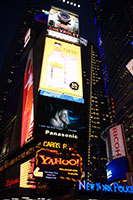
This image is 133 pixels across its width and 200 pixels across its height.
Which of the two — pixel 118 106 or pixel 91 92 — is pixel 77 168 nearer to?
pixel 118 106

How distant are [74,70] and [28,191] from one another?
1609 cm

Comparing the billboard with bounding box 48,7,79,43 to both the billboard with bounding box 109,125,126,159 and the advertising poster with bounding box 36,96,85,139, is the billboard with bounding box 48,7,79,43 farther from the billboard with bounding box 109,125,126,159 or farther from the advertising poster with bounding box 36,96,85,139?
the billboard with bounding box 109,125,126,159

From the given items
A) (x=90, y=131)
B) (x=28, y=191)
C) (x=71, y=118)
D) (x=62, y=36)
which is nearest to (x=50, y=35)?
(x=62, y=36)

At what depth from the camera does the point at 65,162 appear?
19.6 metres

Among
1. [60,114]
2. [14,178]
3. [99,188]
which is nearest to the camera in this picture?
[99,188]

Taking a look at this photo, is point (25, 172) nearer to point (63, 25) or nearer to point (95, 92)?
point (63, 25)

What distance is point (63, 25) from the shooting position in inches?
1201

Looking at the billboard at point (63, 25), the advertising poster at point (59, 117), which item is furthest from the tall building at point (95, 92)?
the advertising poster at point (59, 117)

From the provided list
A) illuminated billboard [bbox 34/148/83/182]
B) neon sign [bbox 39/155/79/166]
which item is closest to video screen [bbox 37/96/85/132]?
illuminated billboard [bbox 34/148/83/182]

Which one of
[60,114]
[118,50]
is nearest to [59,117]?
[60,114]

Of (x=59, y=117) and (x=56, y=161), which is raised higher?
(x=59, y=117)

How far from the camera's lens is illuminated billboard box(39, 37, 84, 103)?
22.9 metres

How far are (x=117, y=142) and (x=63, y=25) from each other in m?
22.8

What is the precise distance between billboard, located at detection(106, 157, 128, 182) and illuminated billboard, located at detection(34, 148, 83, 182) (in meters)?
14.5
